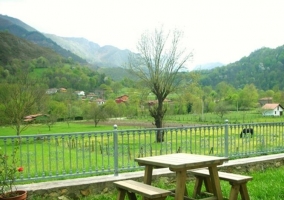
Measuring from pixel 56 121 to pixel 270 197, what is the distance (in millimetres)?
28475

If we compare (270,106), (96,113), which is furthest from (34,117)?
(270,106)

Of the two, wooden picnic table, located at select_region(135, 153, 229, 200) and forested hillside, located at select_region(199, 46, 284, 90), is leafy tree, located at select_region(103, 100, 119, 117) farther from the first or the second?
wooden picnic table, located at select_region(135, 153, 229, 200)

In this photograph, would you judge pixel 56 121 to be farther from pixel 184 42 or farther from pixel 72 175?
pixel 72 175

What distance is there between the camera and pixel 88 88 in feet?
177

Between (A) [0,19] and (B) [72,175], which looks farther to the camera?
(A) [0,19]

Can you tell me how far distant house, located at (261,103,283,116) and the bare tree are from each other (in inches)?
492

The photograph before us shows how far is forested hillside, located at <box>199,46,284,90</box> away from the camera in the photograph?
5284cm

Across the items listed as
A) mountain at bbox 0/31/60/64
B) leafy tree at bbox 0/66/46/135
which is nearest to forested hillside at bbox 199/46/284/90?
leafy tree at bbox 0/66/46/135

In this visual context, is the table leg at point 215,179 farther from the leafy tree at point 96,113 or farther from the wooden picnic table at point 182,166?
the leafy tree at point 96,113

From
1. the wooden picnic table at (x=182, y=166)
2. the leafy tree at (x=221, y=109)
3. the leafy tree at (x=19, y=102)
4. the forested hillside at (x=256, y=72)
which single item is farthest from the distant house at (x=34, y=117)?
the forested hillside at (x=256, y=72)

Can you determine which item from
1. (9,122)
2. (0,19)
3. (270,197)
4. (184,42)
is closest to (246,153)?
(270,197)

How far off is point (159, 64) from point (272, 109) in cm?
1611

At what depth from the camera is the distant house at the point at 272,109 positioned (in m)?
37.6

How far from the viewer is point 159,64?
32.5 meters
